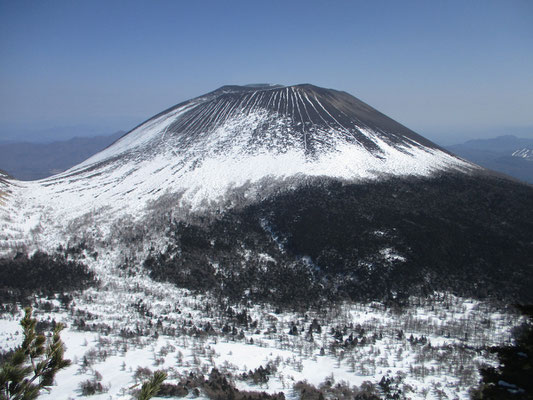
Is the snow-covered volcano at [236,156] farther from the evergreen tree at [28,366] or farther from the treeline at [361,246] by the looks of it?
the evergreen tree at [28,366]

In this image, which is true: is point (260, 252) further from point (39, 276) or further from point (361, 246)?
point (39, 276)

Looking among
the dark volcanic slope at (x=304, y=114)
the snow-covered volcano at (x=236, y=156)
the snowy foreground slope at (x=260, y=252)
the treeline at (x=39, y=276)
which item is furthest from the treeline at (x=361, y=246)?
the dark volcanic slope at (x=304, y=114)

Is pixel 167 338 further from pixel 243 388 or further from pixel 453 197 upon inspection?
pixel 453 197

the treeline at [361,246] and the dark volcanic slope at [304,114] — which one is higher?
the dark volcanic slope at [304,114]

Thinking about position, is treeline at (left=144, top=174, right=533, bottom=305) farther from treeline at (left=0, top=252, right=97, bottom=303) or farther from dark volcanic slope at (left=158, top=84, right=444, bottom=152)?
dark volcanic slope at (left=158, top=84, right=444, bottom=152)

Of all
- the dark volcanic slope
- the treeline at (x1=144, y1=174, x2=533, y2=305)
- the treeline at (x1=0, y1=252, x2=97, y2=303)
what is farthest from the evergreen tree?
the dark volcanic slope

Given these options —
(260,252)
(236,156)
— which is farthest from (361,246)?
(236,156)

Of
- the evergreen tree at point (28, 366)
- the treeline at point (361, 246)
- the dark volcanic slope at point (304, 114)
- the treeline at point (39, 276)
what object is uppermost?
the dark volcanic slope at point (304, 114)
